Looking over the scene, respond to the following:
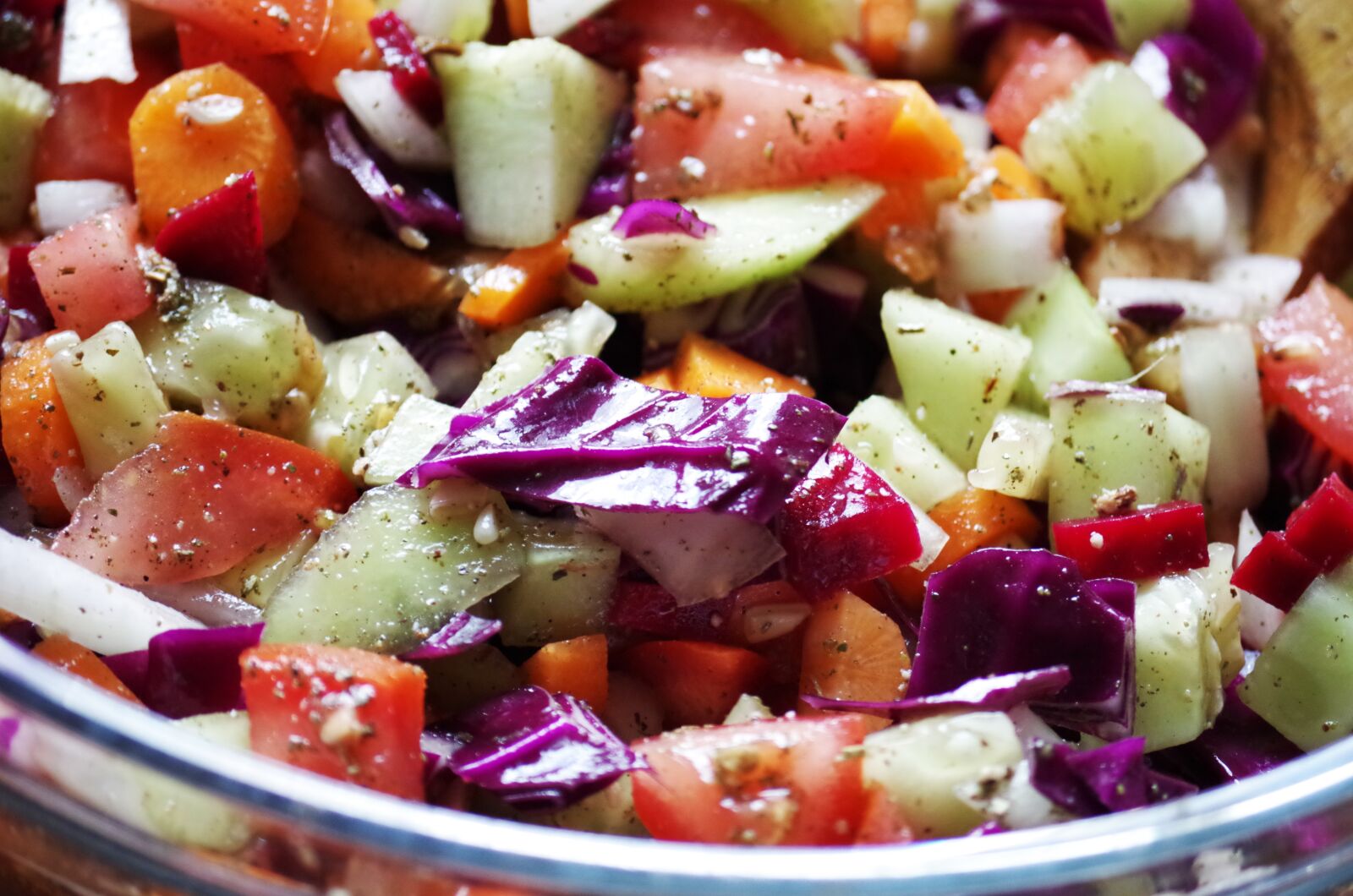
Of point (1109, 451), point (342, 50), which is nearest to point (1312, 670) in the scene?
point (1109, 451)

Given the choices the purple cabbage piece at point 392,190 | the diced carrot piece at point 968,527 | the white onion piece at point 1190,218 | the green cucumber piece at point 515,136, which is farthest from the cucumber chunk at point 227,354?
the white onion piece at point 1190,218

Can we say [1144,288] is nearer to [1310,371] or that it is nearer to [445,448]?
[1310,371]

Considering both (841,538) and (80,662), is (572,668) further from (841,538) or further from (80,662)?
(80,662)

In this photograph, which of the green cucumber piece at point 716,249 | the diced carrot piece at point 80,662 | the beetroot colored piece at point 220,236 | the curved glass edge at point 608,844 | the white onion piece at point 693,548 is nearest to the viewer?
the curved glass edge at point 608,844

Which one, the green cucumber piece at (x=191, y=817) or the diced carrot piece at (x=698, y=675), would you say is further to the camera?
the diced carrot piece at (x=698, y=675)

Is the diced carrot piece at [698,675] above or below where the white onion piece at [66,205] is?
below

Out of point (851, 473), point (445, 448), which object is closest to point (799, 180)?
point (851, 473)

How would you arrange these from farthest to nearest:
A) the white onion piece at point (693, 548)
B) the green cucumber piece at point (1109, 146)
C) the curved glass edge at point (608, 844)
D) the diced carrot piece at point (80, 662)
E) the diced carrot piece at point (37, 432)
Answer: the green cucumber piece at point (1109, 146)
the diced carrot piece at point (37, 432)
the white onion piece at point (693, 548)
the diced carrot piece at point (80, 662)
the curved glass edge at point (608, 844)

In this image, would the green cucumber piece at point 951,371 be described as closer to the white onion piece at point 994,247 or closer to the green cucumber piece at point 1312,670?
the white onion piece at point 994,247
